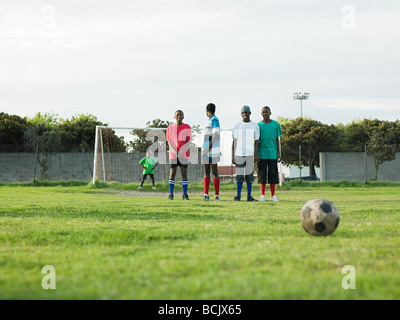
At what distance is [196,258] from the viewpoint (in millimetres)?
3826

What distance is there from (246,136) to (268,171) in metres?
1.06

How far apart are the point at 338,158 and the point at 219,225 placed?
3390cm

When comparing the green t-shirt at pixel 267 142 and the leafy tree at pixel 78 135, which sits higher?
the leafy tree at pixel 78 135

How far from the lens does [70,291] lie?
2885mm

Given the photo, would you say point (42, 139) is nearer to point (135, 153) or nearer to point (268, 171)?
point (135, 153)

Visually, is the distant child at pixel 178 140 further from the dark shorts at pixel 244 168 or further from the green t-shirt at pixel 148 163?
the green t-shirt at pixel 148 163

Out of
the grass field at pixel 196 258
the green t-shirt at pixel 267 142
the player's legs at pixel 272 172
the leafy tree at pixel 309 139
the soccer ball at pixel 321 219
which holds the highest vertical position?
the leafy tree at pixel 309 139

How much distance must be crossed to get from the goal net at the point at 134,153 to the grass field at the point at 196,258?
1595 cm

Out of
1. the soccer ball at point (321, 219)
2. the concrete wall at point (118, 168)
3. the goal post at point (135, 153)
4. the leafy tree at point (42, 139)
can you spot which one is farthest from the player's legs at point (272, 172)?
the leafy tree at point (42, 139)

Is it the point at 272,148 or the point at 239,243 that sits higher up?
the point at 272,148

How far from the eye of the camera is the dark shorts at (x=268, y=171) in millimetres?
11414
